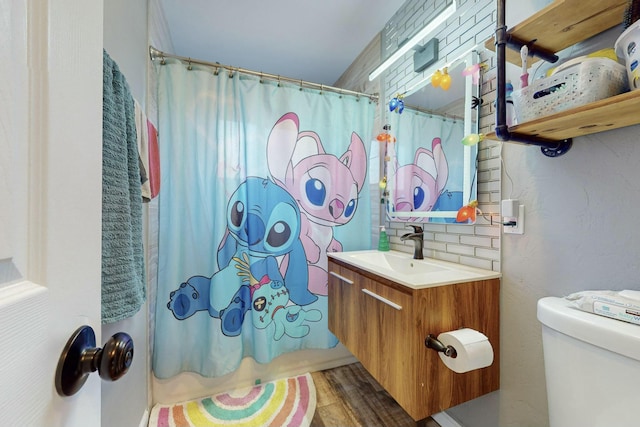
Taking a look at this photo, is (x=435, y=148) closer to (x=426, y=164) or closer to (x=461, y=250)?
(x=426, y=164)

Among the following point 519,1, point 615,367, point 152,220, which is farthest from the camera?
point 152,220

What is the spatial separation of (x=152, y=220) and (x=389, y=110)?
65.5 inches

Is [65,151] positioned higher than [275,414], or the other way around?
[65,151]

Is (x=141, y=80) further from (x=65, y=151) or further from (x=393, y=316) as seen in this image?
(x=393, y=316)

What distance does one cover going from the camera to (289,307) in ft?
5.81

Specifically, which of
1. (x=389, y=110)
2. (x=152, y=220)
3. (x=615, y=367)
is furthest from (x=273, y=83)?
(x=615, y=367)

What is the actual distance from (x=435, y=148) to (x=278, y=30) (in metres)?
1.39

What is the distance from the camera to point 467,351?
2.86 ft

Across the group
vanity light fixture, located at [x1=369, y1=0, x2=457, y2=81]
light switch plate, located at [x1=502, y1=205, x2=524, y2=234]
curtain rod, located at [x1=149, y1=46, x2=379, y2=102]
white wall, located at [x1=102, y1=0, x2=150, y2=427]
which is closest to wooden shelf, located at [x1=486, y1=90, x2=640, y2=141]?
light switch plate, located at [x1=502, y1=205, x2=524, y2=234]

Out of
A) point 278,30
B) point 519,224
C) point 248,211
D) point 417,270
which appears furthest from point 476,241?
point 278,30

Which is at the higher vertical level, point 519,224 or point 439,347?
point 519,224

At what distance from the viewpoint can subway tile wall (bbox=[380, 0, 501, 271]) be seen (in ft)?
3.78

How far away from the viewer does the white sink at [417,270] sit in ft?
3.28

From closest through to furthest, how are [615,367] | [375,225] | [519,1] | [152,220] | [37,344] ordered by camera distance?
1. [37,344]
2. [615,367]
3. [519,1]
4. [152,220]
5. [375,225]
